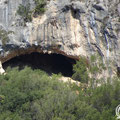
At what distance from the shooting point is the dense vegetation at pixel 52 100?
13258 millimetres

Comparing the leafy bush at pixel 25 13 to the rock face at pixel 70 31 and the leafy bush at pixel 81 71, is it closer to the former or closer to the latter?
the rock face at pixel 70 31

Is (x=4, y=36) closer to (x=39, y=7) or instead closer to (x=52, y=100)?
(x=39, y=7)

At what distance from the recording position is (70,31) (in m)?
18.4

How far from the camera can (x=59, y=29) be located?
18.5 meters

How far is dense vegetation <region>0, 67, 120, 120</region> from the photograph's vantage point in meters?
13.3

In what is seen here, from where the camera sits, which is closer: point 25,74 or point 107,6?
point 25,74

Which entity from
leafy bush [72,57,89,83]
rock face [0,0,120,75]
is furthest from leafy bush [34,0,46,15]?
leafy bush [72,57,89,83]

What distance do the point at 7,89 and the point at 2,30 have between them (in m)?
4.98

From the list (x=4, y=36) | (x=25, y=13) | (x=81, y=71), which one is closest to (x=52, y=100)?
(x=81, y=71)

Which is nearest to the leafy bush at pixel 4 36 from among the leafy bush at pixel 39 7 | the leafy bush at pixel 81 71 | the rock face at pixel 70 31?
the rock face at pixel 70 31

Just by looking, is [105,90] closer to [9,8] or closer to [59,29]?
[59,29]

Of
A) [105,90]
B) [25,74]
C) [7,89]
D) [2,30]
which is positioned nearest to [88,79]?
[105,90]

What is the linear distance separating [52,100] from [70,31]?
19.1 feet

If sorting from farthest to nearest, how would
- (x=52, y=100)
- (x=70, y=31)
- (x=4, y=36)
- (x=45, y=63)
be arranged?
1. (x=45, y=63)
2. (x=4, y=36)
3. (x=70, y=31)
4. (x=52, y=100)
